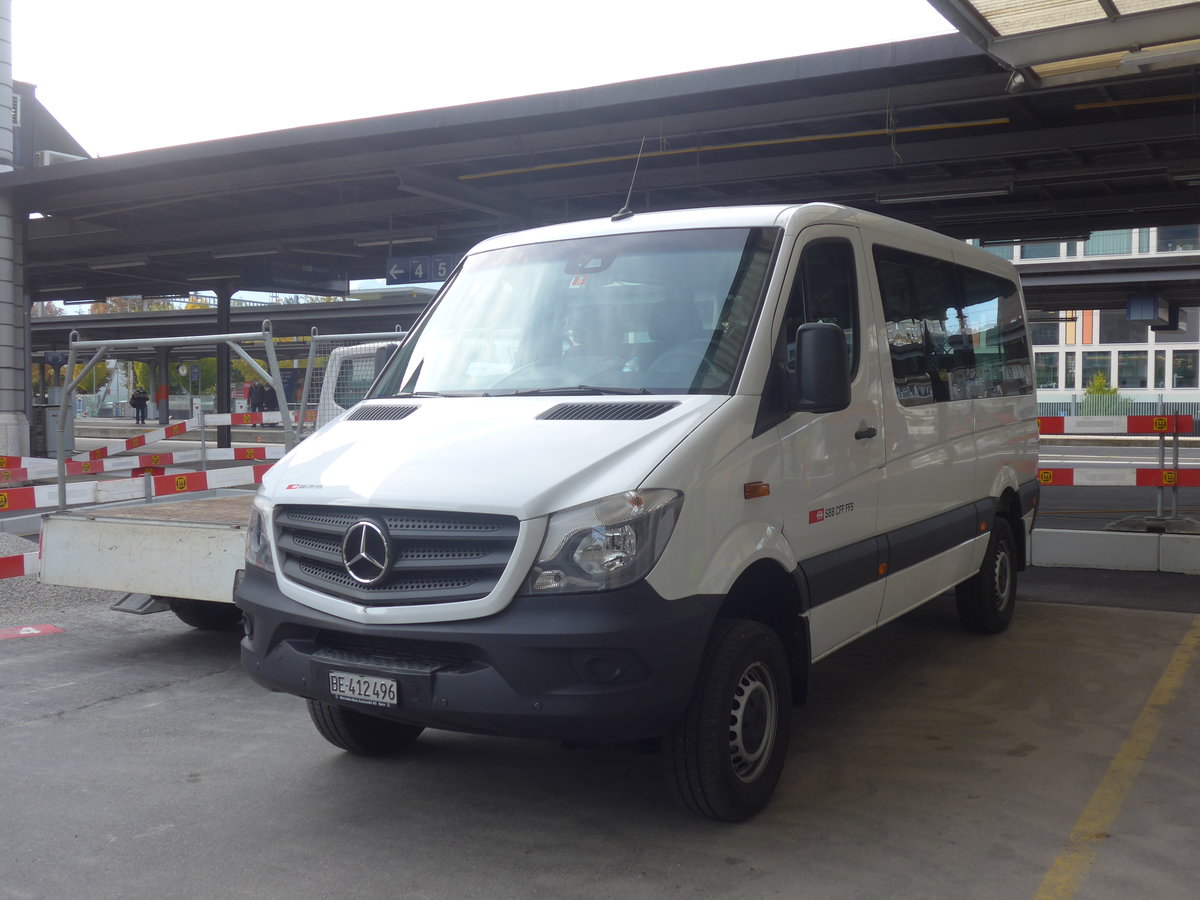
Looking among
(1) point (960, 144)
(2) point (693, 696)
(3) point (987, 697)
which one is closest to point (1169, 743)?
(3) point (987, 697)

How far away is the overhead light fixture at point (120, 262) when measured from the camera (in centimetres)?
2818

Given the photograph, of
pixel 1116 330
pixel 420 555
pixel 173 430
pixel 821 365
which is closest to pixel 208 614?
pixel 420 555

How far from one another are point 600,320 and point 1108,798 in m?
2.79

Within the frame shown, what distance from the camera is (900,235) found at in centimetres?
608

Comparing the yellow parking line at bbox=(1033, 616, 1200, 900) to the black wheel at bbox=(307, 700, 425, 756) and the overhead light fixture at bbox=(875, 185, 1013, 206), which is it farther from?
the overhead light fixture at bbox=(875, 185, 1013, 206)

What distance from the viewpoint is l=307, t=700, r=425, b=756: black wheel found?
16.9 ft

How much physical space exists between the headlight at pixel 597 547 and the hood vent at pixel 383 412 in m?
1.24

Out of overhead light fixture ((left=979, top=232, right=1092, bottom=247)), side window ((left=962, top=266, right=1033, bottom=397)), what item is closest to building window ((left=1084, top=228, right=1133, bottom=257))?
overhead light fixture ((left=979, top=232, right=1092, bottom=247))

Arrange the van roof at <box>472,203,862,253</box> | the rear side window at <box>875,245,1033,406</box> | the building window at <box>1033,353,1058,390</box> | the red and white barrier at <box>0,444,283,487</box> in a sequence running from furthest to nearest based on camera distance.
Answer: the building window at <box>1033,353,1058,390</box> < the red and white barrier at <box>0,444,283,487</box> < the rear side window at <box>875,245,1033,406</box> < the van roof at <box>472,203,862,253</box>

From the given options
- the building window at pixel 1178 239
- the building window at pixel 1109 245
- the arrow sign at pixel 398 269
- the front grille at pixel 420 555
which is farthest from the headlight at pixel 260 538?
the building window at pixel 1109 245

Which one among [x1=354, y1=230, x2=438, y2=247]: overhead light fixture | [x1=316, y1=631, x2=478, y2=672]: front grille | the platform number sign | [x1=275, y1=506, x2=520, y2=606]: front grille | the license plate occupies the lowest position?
the license plate

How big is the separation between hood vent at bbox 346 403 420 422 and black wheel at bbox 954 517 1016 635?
159 inches

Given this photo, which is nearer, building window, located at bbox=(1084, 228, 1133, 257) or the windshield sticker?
the windshield sticker

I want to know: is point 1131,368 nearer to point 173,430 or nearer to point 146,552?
point 173,430
